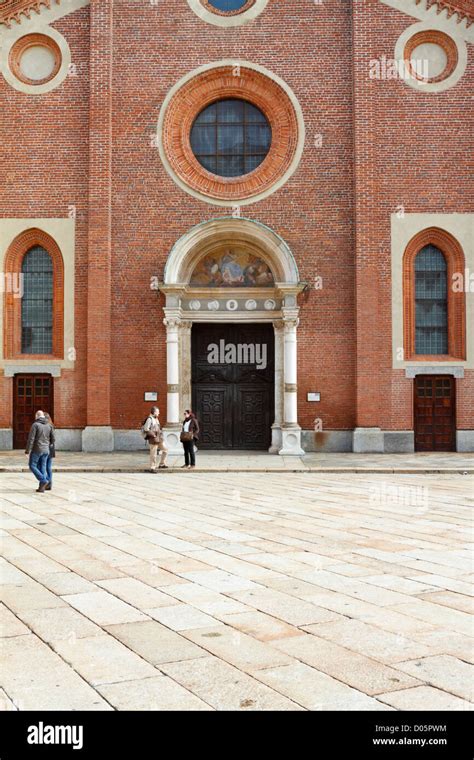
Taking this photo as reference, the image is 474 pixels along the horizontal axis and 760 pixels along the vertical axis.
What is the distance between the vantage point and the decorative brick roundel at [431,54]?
22.5 metres

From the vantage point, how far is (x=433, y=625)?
557 centimetres

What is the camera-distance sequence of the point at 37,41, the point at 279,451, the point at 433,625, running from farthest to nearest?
the point at 37,41 → the point at 279,451 → the point at 433,625

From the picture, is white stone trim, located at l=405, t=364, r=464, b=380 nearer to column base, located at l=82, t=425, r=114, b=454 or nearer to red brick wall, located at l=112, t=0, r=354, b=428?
red brick wall, located at l=112, t=0, r=354, b=428

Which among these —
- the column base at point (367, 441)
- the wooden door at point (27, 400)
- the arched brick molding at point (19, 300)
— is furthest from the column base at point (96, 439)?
the column base at point (367, 441)

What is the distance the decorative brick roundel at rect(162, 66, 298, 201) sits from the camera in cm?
2253

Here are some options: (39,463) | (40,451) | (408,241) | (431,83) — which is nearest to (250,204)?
(408,241)

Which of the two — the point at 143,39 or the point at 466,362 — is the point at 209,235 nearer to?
the point at 143,39

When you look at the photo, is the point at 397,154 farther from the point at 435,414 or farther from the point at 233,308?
the point at 435,414

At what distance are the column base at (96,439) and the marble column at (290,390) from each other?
4891 millimetres

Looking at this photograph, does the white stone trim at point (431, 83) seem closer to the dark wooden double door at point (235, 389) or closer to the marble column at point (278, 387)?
the marble column at point (278, 387)

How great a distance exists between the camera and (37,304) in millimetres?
23000

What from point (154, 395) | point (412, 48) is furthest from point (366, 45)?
point (154, 395)

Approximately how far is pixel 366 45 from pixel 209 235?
700cm

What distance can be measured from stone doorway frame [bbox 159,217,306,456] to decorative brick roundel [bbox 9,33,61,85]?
6.62 meters
